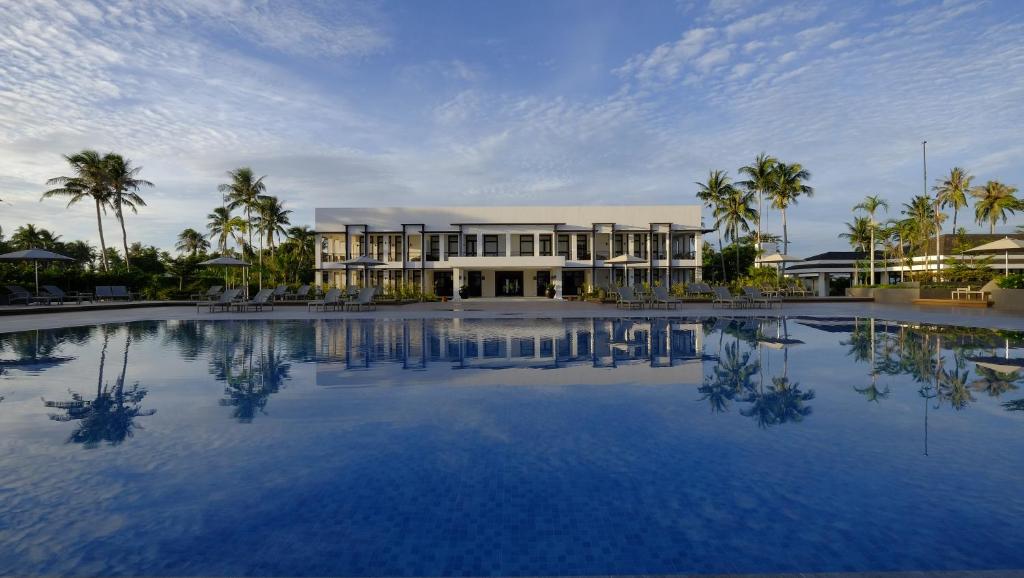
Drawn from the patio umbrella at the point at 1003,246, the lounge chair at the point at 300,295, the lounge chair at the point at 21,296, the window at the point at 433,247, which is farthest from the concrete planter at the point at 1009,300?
the lounge chair at the point at 21,296

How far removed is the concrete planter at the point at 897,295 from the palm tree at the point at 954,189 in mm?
29308

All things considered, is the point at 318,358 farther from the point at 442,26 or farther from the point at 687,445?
the point at 442,26

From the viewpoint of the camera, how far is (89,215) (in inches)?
1484

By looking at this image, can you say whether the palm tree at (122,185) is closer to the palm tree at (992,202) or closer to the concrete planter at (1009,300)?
the concrete planter at (1009,300)

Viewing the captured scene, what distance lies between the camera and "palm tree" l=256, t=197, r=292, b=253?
160 feet

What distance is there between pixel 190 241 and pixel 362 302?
63.1 meters

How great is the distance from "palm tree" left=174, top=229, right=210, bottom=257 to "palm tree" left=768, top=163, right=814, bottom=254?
69.9 meters

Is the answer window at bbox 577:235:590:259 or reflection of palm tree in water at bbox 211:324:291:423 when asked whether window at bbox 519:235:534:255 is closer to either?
window at bbox 577:235:590:259

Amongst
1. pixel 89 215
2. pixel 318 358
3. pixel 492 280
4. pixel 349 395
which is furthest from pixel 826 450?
pixel 89 215

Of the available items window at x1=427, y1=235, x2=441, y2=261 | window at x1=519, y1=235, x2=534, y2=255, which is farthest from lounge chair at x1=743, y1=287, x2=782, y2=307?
window at x1=427, y1=235, x2=441, y2=261

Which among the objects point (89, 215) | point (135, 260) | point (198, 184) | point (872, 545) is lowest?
point (872, 545)

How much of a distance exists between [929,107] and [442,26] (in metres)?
18.0

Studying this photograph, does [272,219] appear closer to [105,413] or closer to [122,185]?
[122,185]

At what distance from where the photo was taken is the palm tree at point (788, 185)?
41094 mm
